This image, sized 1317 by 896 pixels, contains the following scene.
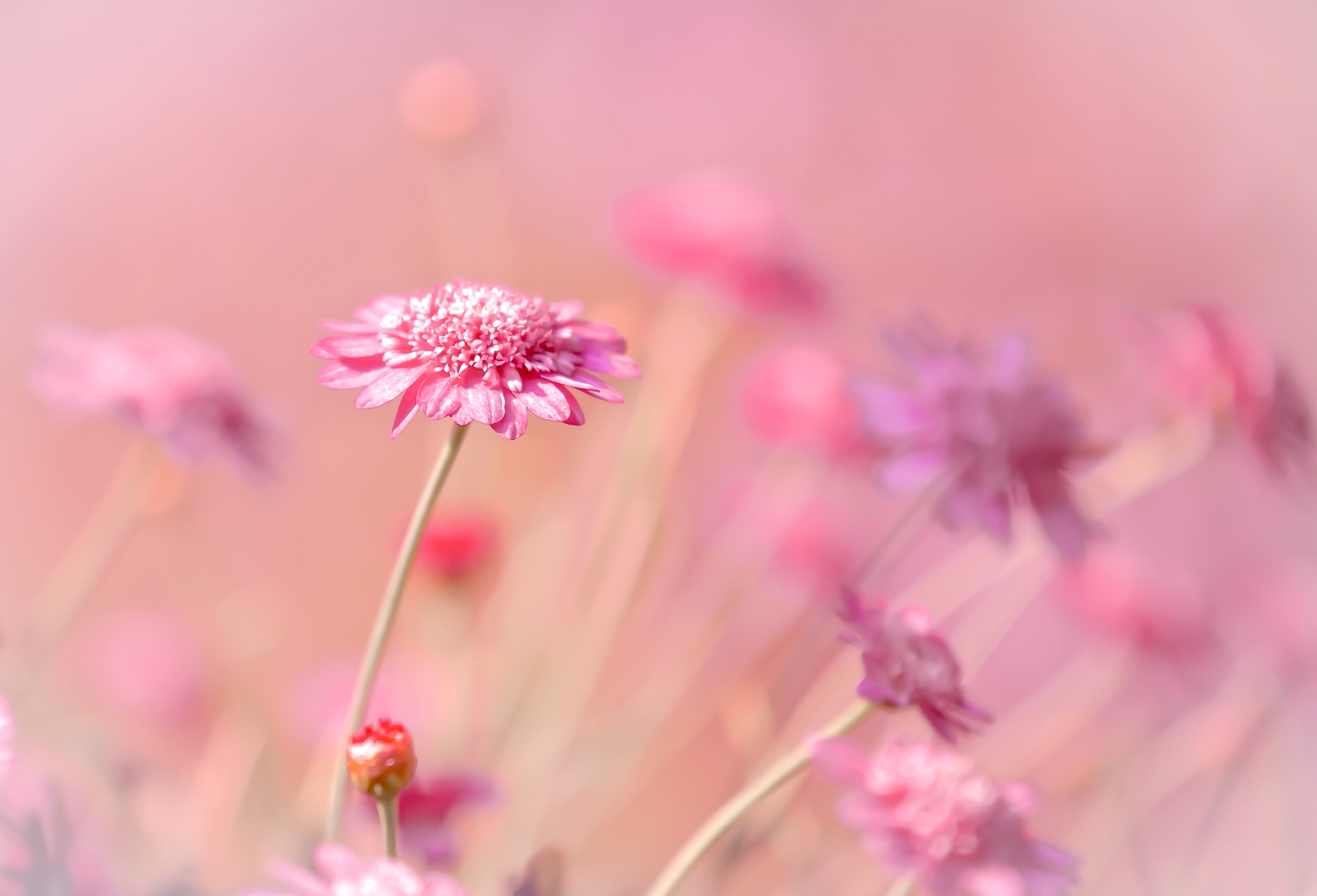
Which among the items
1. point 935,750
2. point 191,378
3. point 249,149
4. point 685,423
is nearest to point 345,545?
point 249,149

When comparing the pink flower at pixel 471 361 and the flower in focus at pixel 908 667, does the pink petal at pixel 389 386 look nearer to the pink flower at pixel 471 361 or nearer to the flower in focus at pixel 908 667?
the pink flower at pixel 471 361

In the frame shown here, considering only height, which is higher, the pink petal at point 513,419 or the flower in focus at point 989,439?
the flower in focus at point 989,439

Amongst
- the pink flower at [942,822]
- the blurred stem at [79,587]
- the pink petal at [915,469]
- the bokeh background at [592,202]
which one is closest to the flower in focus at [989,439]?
the pink petal at [915,469]

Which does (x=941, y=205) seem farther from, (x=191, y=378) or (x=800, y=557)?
(x=191, y=378)

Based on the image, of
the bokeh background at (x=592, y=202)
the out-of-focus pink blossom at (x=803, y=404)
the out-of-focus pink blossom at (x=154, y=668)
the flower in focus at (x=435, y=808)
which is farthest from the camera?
the bokeh background at (x=592, y=202)

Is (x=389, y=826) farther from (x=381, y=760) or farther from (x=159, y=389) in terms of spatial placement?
(x=159, y=389)

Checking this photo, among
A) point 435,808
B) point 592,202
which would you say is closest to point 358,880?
point 435,808

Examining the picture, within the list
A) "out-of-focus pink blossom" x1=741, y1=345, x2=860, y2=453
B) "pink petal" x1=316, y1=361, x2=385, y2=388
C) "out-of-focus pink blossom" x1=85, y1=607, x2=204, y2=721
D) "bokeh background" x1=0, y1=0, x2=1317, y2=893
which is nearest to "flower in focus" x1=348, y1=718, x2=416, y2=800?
"pink petal" x1=316, y1=361, x2=385, y2=388
